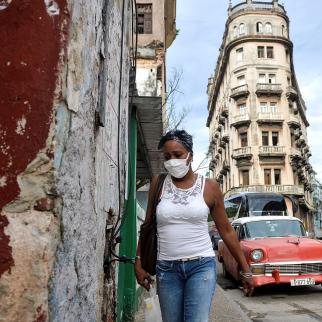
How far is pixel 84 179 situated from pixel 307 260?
24.1ft

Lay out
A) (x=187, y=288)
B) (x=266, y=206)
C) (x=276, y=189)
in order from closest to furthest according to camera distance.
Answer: (x=187, y=288) → (x=266, y=206) → (x=276, y=189)

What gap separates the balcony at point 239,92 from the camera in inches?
1657

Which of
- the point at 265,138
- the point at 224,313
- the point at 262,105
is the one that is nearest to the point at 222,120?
the point at 262,105

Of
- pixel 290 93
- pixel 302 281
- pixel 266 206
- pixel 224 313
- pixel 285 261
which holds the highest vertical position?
pixel 290 93

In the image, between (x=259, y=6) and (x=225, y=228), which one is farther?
(x=259, y=6)

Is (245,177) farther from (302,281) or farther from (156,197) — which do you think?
(156,197)

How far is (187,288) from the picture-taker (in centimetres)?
273

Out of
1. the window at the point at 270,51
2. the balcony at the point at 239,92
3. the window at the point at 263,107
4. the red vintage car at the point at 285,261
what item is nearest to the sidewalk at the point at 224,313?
the red vintage car at the point at 285,261

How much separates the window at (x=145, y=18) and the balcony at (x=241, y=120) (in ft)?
82.6

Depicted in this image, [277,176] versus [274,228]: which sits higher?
[277,176]

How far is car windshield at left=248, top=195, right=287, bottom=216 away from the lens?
65.6ft

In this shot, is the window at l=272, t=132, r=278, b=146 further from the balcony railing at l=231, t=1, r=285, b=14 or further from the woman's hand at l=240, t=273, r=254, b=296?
the woman's hand at l=240, t=273, r=254, b=296

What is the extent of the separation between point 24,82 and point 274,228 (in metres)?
9.20

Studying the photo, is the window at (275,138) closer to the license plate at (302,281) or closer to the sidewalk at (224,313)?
the license plate at (302,281)
